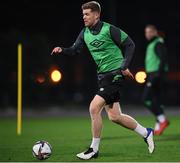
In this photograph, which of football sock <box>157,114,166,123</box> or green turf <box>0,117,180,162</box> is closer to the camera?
green turf <box>0,117,180,162</box>

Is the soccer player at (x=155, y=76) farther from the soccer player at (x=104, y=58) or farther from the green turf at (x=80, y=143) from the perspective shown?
Answer: the soccer player at (x=104, y=58)

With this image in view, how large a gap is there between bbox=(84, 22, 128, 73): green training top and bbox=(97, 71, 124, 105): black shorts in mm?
105

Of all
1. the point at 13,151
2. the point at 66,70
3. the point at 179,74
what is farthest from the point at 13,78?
the point at 13,151

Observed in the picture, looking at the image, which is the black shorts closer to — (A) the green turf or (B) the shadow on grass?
(A) the green turf

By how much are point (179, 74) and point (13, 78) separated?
7.82 meters

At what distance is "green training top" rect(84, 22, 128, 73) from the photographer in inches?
400

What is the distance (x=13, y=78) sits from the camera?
27375mm

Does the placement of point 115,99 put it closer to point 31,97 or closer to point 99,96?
point 99,96

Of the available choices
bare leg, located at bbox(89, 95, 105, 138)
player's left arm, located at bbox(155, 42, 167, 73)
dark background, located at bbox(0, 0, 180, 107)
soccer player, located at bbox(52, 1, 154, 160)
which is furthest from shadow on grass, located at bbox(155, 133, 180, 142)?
dark background, located at bbox(0, 0, 180, 107)

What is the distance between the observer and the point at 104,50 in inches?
402

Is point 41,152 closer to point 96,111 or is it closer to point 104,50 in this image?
point 96,111

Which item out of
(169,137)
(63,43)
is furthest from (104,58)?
(63,43)

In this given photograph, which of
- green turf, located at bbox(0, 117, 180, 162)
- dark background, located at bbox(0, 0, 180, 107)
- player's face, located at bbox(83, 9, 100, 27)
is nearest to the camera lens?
green turf, located at bbox(0, 117, 180, 162)

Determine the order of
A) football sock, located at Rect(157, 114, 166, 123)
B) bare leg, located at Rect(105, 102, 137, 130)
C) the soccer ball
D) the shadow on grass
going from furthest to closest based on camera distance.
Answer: football sock, located at Rect(157, 114, 166, 123) → the shadow on grass → bare leg, located at Rect(105, 102, 137, 130) → the soccer ball
